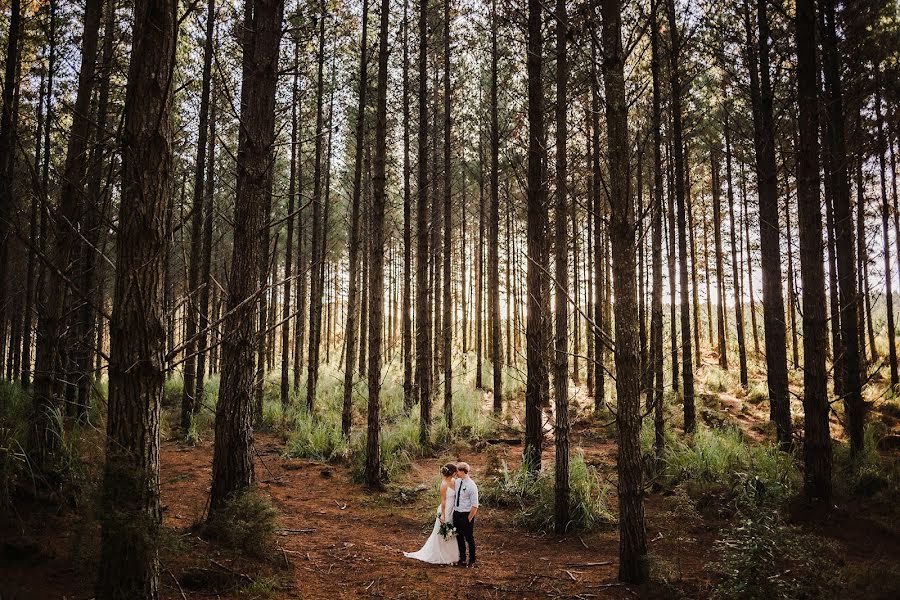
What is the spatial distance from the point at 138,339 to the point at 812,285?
7.78 meters

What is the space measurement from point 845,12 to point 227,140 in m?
17.1

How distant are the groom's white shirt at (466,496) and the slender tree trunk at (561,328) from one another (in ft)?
4.27

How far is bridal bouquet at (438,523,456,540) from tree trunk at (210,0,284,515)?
94.9 inches

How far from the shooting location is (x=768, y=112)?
953cm

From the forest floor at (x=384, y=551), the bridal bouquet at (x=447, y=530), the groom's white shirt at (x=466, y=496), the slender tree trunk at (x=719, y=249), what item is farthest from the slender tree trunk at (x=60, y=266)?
the slender tree trunk at (x=719, y=249)

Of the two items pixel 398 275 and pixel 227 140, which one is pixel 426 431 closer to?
pixel 227 140

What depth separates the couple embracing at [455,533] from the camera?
5977mm

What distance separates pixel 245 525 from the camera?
500cm

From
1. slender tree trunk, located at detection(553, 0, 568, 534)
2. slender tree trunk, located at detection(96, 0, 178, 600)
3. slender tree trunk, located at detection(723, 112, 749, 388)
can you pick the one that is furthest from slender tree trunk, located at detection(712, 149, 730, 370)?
slender tree trunk, located at detection(96, 0, 178, 600)

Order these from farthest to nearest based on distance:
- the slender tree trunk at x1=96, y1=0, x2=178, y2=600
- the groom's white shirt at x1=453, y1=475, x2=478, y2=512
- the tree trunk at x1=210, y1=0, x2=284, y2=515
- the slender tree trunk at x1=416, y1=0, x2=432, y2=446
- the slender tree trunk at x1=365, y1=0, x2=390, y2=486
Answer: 1. the slender tree trunk at x1=416, y1=0, x2=432, y2=446
2. the slender tree trunk at x1=365, y1=0, x2=390, y2=486
3. the groom's white shirt at x1=453, y1=475, x2=478, y2=512
4. the tree trunk at x1=210, y1=0, x2=284, y2=515
5. the slender tree trunk at x1=96, y1=0, x2=178, y2=600

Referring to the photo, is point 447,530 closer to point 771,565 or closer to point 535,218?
point 771,565

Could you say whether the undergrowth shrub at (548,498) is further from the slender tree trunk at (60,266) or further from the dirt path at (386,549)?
the slender tree trunk at (60,266)

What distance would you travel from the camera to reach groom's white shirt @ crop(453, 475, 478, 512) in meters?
6.17

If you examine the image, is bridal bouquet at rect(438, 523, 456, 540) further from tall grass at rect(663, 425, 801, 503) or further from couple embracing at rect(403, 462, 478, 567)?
tall grass at rect(663, 425, 801, 503)
